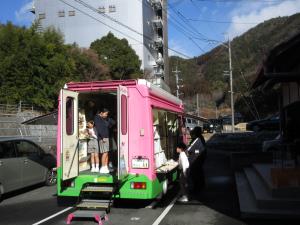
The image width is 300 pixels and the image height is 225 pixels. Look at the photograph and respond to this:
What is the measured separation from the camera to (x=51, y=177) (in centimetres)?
1437

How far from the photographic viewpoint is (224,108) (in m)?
95.3

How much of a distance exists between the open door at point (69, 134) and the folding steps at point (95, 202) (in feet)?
1.80

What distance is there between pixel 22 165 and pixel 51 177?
198 centimetres

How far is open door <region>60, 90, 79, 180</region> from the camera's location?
32.0ft

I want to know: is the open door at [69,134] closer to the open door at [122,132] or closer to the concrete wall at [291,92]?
the open door at [122,132]

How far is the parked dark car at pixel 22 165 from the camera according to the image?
38.7ft

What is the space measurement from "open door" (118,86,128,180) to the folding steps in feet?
1.82

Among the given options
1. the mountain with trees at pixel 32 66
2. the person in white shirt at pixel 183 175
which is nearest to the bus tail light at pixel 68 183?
the person in white shirt at pixel 183 175

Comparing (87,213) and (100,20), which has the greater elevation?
(100,20)

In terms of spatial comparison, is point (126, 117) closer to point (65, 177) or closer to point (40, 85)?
point (65, 177)

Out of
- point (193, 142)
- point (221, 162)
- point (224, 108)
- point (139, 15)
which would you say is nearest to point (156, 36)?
point (139, 15)

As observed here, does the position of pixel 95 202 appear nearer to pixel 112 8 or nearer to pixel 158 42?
pixel 112 8

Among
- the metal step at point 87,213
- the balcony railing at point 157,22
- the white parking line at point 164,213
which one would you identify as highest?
the balcony railing at point 157,22

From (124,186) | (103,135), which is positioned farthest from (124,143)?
(103,135)
